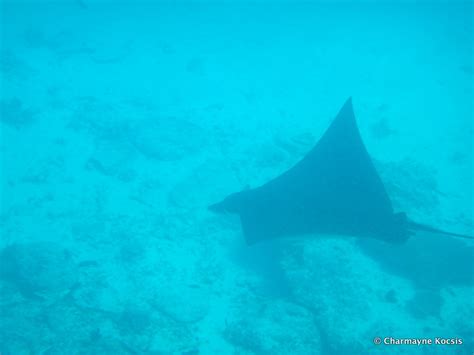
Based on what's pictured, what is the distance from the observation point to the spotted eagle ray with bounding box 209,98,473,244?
6086 millimetres

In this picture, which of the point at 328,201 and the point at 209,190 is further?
the point at 209,190

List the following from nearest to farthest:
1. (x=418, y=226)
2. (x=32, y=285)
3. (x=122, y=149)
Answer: (x=418, y=226) < (x=32, y=285) < (x=122, y=149)

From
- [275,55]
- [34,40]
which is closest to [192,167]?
[275,55]

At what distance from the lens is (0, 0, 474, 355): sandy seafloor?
23.1ft

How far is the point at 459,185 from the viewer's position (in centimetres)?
1131

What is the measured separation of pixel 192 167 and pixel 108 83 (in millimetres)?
9072

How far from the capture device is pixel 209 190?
10.0m

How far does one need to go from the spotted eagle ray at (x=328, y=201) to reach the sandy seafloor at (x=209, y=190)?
56.5 inches

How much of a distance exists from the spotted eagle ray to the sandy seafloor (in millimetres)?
1434

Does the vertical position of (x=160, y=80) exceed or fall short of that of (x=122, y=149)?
it exceeds it

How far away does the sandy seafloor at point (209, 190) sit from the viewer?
23.1ft

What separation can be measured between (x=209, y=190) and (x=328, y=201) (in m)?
4.50

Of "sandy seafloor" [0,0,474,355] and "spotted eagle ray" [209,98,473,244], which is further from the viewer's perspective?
"sandy seafloor" [0,0,474,355]

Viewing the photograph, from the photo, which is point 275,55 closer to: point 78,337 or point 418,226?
point 418,226
